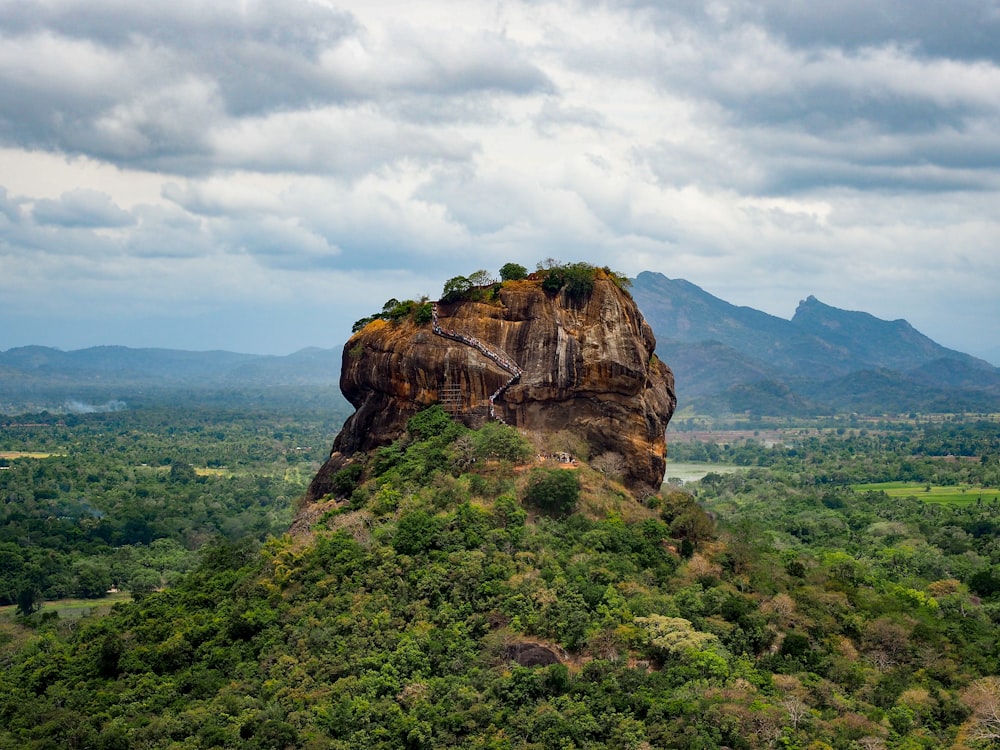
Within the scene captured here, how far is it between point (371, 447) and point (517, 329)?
26.8 feet

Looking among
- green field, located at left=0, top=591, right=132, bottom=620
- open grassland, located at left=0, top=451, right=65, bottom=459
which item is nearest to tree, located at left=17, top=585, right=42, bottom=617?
green field, located at left=0, top=591, right=132, bottom=620

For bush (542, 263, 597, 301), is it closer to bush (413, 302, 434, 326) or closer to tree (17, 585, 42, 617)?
bush (413, 302, 434, 326)

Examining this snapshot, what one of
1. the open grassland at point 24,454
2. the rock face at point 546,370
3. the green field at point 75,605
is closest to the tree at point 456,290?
the rock face at point 546,370

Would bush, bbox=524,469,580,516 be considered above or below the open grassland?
above

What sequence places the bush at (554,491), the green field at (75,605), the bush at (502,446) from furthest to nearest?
the green field at (75,605), the bush at (502,446), the bush at (554,491)

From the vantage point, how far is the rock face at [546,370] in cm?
4394

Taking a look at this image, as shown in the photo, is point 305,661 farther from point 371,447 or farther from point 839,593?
point 839,593

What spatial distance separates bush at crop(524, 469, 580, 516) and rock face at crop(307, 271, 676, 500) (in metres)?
4.47

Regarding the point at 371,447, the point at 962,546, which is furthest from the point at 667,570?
the point at 962,546

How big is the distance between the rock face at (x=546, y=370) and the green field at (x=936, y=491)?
58898mm

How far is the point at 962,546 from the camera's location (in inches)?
2549

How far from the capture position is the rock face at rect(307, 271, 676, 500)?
144 feet

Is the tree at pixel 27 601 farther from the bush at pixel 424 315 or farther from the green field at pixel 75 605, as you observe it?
the bush at pixel 424 315

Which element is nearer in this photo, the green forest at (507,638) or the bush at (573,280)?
the green forest at (507,638)
